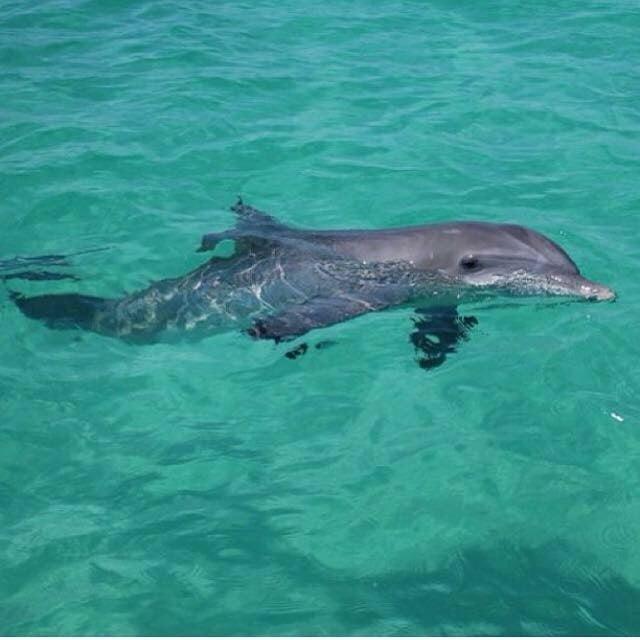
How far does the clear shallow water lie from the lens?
6449 mm

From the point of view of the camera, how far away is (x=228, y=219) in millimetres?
11195

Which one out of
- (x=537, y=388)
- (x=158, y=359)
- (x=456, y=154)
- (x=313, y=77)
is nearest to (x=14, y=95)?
(x=313, y=77)

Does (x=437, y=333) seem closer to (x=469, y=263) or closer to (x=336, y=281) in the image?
(x=469, y=263)

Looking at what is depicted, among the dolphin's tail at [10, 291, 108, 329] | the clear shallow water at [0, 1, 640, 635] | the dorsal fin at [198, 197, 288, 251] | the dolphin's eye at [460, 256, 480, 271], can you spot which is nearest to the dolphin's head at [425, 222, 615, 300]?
the dolphin's eye at [460, 256, 480, 271]

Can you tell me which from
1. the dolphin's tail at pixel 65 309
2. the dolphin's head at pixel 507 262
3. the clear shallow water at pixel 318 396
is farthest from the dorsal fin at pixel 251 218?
the dolphin's head at pixel 507 262

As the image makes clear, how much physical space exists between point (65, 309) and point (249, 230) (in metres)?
1.81

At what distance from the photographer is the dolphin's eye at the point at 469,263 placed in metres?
8.69

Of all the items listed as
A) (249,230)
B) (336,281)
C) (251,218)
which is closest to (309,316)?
(336,281)

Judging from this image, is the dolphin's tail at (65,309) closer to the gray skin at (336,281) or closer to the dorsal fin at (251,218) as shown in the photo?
the gray skin at (336,281)

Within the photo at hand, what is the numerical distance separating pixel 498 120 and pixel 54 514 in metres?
8.89

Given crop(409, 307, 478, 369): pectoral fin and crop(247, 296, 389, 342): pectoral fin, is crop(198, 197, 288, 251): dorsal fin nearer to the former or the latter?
crop(247, 296, 389, 342): pectoral fin

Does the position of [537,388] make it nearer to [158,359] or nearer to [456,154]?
[158,359]

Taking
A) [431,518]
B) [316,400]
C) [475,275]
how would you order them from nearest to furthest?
[431,518] → [316,400] → [475,275]

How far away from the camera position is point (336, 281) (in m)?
8.82
